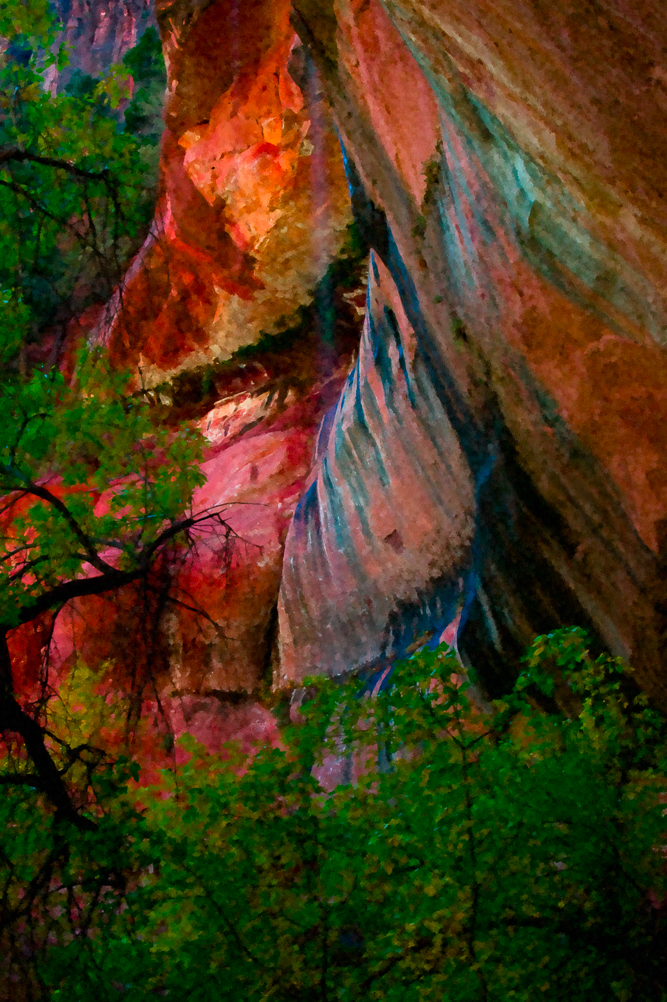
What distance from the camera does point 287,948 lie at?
3523 millimetres

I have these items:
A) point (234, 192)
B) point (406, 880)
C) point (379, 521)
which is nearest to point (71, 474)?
point (379, 521)

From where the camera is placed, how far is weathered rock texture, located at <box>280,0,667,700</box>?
138 inches

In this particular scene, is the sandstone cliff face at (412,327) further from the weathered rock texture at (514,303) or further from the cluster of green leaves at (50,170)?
the cluster of green leaves at (50,170)

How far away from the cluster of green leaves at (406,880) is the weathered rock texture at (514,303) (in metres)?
1.92

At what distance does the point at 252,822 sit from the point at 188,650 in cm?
695

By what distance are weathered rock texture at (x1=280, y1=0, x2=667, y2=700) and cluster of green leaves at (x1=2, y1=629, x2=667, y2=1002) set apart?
1.92m

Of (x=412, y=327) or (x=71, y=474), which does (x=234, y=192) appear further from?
(x=71, y=474)

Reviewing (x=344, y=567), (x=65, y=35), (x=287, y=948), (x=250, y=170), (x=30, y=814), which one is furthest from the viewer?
(x=65, y=35)

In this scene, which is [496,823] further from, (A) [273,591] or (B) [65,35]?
(B) [65,35]

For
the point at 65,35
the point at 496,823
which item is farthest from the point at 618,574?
the point at 65,35

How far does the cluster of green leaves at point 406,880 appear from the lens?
3.44m

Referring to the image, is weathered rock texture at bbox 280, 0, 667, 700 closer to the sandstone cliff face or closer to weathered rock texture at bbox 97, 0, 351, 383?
the sandstone cliff face

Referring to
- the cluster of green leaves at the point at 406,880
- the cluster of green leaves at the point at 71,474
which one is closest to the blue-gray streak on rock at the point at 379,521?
the cluster of green leaves at the point at 71,474

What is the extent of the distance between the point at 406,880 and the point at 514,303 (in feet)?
13.0
